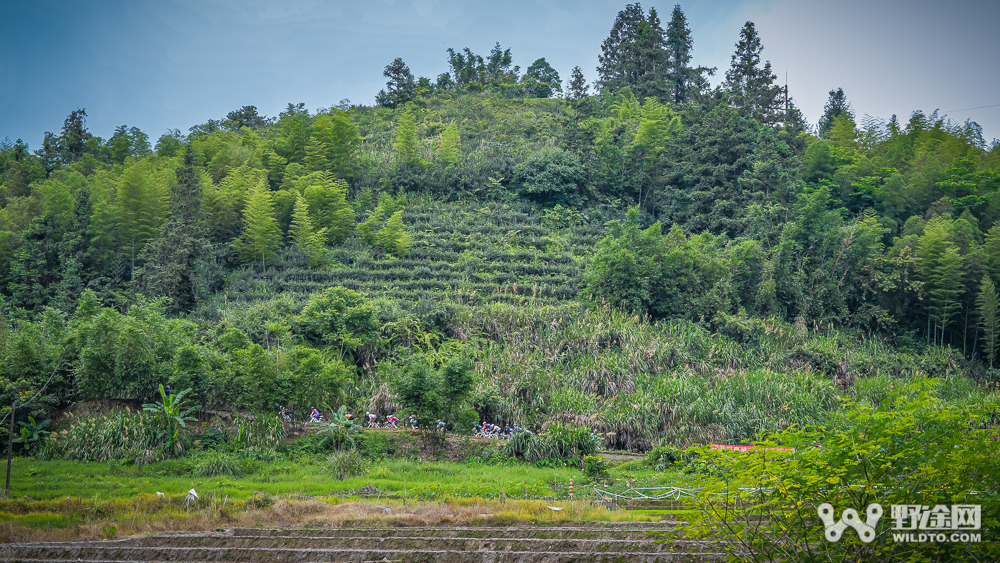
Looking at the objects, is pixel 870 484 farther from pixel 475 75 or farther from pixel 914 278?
pixel 475 75

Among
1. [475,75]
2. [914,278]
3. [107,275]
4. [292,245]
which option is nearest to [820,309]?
[914,278]

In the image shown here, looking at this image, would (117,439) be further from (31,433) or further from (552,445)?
(552,445)

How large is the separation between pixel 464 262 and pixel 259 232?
1074 centimetres

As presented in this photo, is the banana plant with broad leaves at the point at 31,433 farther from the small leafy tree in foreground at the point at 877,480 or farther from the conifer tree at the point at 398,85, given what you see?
the conifer tree at the point at 398,85

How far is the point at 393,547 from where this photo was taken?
11.8 metres

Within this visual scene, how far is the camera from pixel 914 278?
31469 millimetres

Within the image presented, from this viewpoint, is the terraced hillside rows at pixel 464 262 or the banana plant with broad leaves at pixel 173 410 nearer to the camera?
the banana plant with broad leaves at pixel 173 410

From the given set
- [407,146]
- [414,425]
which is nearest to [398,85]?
[407,146]

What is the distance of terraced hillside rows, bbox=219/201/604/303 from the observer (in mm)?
30812

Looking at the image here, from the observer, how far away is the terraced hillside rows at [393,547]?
445 inches

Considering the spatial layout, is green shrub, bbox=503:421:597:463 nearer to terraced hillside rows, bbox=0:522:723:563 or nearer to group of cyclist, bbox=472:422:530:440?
group of cyclist, bbox=472:422:530:440
